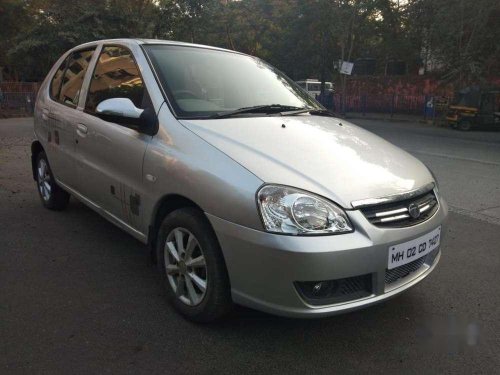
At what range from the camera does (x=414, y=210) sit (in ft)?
8.95

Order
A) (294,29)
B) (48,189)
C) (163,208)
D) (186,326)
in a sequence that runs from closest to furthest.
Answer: (186,326)
(163,208)
(48,189)
(294,29)

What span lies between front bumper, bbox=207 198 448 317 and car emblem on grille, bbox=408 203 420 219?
143mm

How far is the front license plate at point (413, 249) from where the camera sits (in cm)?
258

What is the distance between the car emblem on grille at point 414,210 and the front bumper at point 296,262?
14 cm

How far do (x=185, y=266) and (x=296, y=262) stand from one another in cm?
83

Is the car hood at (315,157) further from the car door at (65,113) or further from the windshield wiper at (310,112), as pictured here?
the car door at (65,113)

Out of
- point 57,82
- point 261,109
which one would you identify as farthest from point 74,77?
point 261,109

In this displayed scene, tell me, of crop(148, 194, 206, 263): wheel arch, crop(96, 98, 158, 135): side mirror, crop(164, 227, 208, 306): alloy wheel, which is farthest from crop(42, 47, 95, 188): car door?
crop(164, 227, 208, 306): alloy wheel

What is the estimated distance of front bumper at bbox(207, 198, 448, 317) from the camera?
7.71 ft

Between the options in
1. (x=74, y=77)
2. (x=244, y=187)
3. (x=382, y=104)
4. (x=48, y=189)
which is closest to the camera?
(x=244, y=187)

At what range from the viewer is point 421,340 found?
281cm

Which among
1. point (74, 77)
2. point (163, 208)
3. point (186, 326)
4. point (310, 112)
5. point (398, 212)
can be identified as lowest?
point (186, 326)

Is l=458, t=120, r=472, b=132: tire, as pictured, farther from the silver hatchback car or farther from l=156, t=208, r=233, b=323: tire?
l=156, t=208, r=233, b=323: tire

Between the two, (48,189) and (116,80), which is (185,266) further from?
(48,189)
